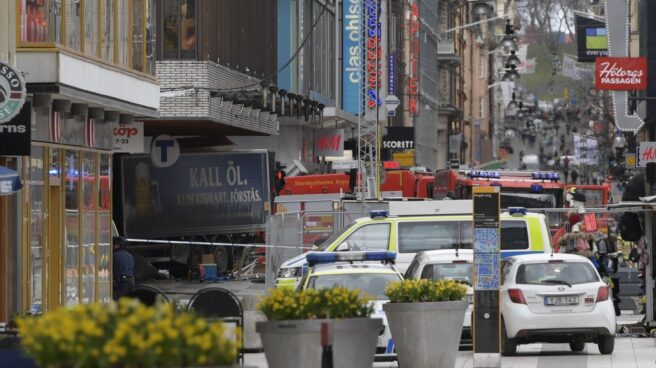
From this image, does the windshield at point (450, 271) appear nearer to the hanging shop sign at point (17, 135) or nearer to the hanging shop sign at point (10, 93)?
the hanging shop sign at point (17, 135)

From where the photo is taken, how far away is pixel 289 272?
2855 cm

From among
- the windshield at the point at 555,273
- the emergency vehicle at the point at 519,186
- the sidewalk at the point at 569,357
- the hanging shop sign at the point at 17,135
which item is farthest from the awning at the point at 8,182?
the emergency vehicle at the point at 519,186

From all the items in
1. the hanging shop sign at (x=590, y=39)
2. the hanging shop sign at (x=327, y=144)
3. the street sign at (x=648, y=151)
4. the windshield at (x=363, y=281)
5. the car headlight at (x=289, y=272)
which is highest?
the hanging shop sign at (x=590, y=39)

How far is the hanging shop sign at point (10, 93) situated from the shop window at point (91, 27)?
5761 millimetres

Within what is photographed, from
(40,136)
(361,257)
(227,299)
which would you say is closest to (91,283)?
(40,136)

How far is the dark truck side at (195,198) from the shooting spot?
40812 millimetres

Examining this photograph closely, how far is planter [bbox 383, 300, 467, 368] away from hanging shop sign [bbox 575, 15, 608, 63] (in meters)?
37.0

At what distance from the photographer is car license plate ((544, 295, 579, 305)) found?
2234 centimetres

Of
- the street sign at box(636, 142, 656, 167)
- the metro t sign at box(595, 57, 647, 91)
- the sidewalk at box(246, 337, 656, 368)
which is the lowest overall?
the sidewalk at box(246, 337, 656, 368)

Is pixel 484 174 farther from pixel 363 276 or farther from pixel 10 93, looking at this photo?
pixel 10 93

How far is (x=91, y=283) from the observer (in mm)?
26859

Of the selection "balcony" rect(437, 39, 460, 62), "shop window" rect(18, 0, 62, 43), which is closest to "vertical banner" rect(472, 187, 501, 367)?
"shop window" rect(18, 0, 62, 43)

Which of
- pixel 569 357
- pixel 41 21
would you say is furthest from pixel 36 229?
pixel 569 357

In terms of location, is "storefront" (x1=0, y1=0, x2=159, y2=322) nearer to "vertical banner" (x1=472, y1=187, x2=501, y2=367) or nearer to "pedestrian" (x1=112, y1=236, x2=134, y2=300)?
"pedestrian" (x1=112, y1=236, x2=134, y2=300)
